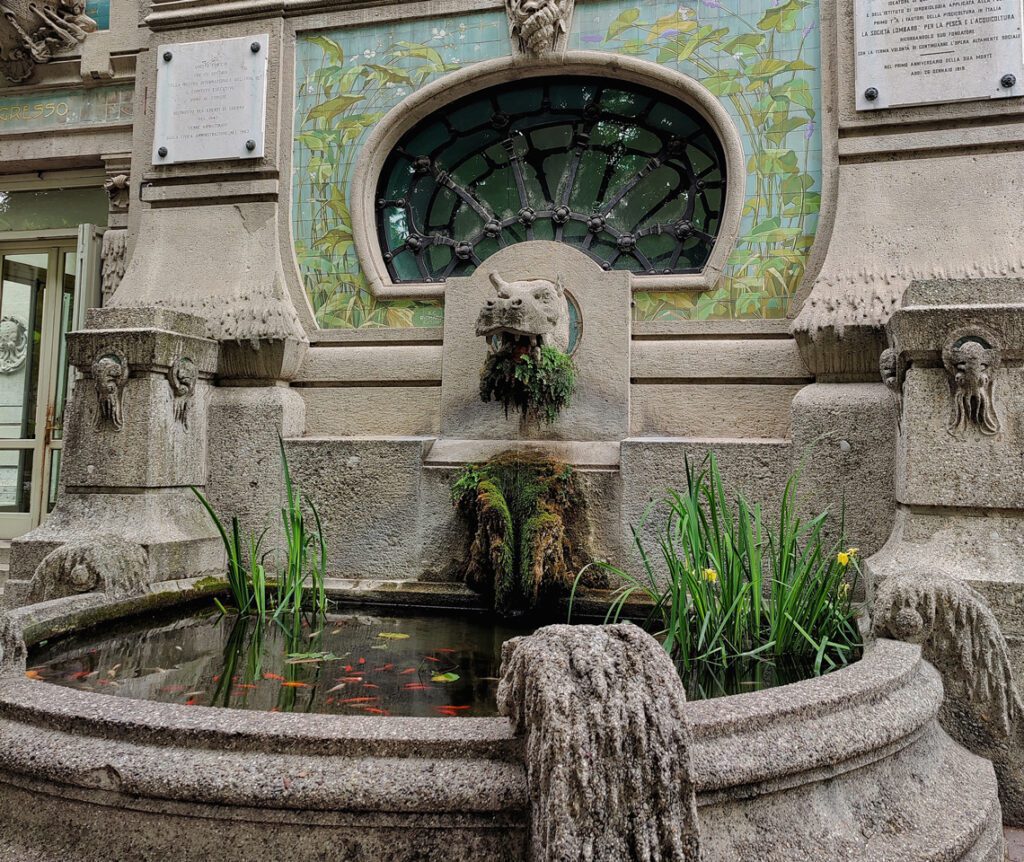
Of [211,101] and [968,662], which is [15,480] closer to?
[211,101]

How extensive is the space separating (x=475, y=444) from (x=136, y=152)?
3.47 metres

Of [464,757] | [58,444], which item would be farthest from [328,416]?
[464,757]

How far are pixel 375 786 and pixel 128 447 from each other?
338 centimetres

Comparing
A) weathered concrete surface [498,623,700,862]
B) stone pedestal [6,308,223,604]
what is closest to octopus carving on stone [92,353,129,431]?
stone pedestal [6,308,223,604]

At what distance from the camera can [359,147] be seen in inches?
218

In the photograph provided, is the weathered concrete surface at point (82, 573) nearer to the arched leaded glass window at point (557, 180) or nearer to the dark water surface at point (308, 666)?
the dark water surface at point (308, 666)

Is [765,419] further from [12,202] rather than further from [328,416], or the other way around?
[12,202]

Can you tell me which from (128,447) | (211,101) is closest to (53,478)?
(128,447)

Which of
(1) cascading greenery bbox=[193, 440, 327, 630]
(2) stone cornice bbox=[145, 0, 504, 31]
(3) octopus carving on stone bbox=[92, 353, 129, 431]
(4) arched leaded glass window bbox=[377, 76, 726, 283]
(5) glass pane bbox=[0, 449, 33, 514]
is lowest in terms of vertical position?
(1) cascading greenery bbox=[193, 440, 327, 630]

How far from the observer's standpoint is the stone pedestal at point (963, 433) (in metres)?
3.31

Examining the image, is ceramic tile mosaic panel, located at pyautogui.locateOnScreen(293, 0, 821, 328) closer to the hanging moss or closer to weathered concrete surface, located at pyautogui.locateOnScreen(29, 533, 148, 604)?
the hanging moss

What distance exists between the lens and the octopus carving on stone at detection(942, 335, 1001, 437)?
10.9ft

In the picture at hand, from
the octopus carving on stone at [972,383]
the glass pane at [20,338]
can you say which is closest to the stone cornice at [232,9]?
the glass pane at [20,338]

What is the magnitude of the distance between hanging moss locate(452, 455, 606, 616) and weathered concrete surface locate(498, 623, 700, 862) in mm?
2100
